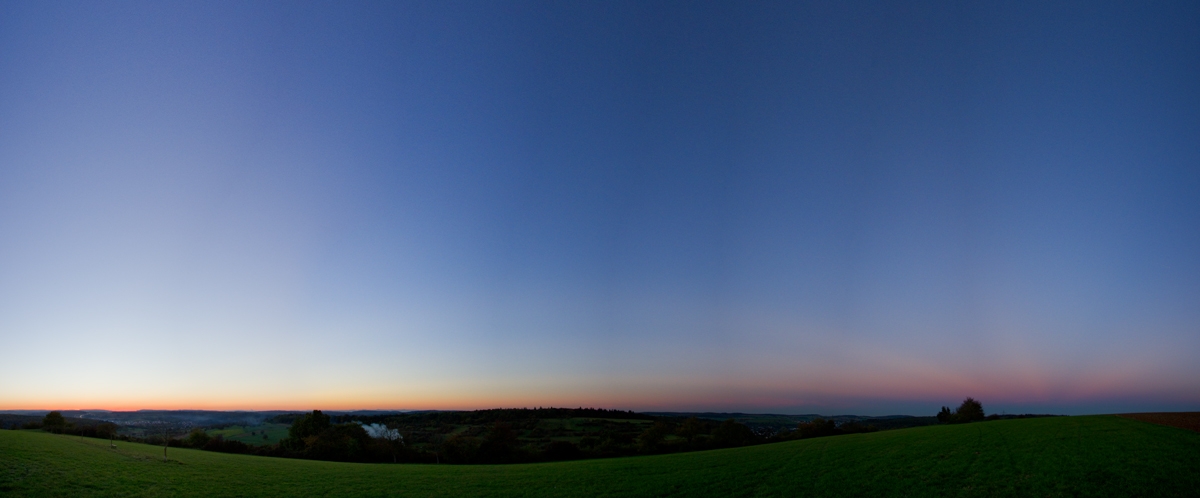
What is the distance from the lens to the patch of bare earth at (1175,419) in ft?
123

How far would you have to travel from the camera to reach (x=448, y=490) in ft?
112

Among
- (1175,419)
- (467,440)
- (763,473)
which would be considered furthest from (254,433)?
(1175,419)

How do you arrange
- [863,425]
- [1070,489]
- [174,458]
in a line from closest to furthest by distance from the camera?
[1070,489]
[174,458]
[863,425]

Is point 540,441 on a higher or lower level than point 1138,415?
lower

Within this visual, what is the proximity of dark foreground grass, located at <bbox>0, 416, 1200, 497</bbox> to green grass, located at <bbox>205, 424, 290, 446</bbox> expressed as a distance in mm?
53829

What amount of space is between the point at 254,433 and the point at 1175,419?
13138 centimetres

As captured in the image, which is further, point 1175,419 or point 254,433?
point 254,433

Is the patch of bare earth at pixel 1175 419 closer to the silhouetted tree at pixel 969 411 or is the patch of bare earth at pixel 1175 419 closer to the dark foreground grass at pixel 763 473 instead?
the dark foreground grass at pixel 763 473

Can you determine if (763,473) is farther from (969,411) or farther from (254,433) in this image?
(254,433)

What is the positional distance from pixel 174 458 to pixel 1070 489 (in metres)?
61.6

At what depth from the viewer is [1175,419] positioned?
41.0 meters

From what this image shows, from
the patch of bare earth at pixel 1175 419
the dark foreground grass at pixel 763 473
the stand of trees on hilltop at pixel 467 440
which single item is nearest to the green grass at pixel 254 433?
the stand of trees on hilltop at pixel 467 440

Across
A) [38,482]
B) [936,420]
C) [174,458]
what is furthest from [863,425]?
[38,482]

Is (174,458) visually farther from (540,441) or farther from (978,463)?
(540,441)
